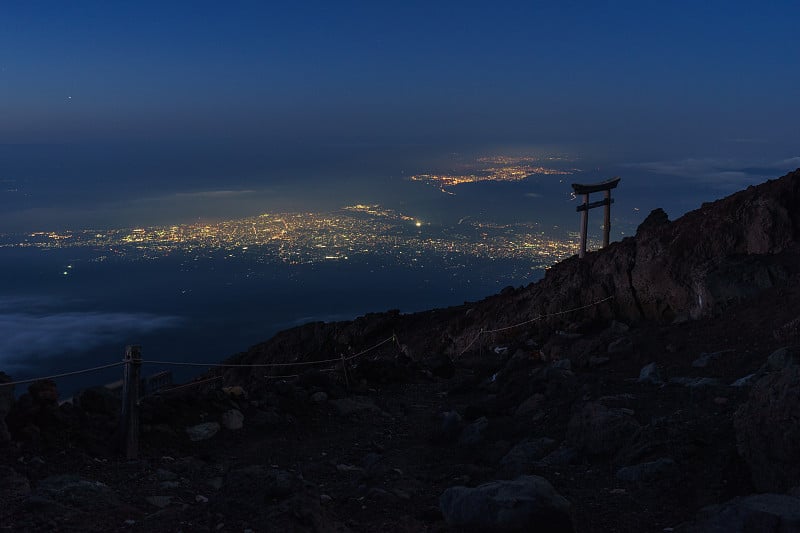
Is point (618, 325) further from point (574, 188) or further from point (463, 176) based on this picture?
point (463, 176)

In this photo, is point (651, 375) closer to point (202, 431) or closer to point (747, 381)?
point (747, 381)

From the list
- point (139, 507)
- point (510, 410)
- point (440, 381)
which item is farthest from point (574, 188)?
point (139, 507)

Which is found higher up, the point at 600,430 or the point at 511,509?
the point at 511,509

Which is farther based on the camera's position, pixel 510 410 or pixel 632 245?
pixel 632 245

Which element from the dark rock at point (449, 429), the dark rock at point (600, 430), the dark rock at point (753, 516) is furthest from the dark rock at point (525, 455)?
the dark rock at point (753, 516)

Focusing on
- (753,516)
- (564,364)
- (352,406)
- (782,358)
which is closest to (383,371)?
(352,406)

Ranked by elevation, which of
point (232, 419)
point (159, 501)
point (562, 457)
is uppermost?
point (159, 501)
